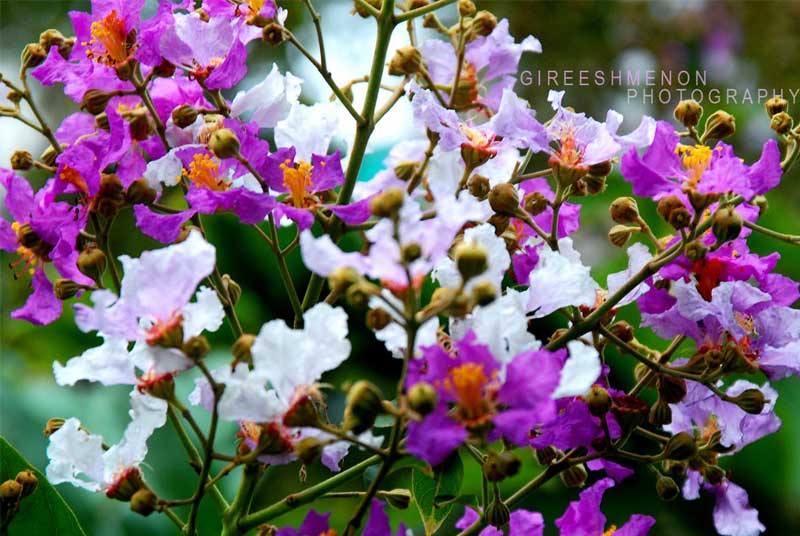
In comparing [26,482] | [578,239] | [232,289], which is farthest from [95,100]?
[578,239]

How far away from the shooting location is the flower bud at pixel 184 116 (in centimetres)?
69

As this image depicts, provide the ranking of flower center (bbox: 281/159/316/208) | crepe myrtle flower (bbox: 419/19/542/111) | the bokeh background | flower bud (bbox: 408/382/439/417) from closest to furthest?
flower bud (bbox: 408/382/439/417) → flower center (bbox: 281/159/316/208) → crepe myrtle flower (bbox: 419/19/542/111) → the bokeh background

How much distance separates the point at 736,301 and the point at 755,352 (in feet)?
0.13

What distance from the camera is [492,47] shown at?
84 cm

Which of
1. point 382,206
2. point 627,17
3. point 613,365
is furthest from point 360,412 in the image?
point 627,17

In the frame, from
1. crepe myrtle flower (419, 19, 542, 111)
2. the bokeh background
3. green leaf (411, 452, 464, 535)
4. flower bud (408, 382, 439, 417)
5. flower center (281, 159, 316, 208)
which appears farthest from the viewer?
the bokeh background

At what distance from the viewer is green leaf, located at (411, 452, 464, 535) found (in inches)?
23.6

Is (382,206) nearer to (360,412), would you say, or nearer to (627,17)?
(360,412)

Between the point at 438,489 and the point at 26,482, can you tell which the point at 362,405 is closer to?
the point at 438,489

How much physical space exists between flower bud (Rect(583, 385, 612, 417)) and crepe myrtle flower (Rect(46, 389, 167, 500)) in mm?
260

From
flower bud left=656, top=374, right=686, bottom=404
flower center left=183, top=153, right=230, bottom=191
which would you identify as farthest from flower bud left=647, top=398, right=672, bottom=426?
flower center left=183, top=153, right=230, bottom=191

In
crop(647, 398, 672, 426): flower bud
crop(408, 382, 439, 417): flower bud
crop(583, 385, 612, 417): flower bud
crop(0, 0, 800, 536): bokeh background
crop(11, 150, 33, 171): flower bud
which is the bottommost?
crop(0, 0, 800, 536): bokeh background

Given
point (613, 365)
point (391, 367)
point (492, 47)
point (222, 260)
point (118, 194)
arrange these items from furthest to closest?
point (222, 260)
point (391, 367)
point (613, 365)
point (492, 47)
point (118, 194)

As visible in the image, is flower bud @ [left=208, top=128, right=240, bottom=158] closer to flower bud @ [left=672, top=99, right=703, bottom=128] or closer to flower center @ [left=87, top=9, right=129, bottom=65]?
flower center @ [left=87, top=9, right=129, bottom=65]
